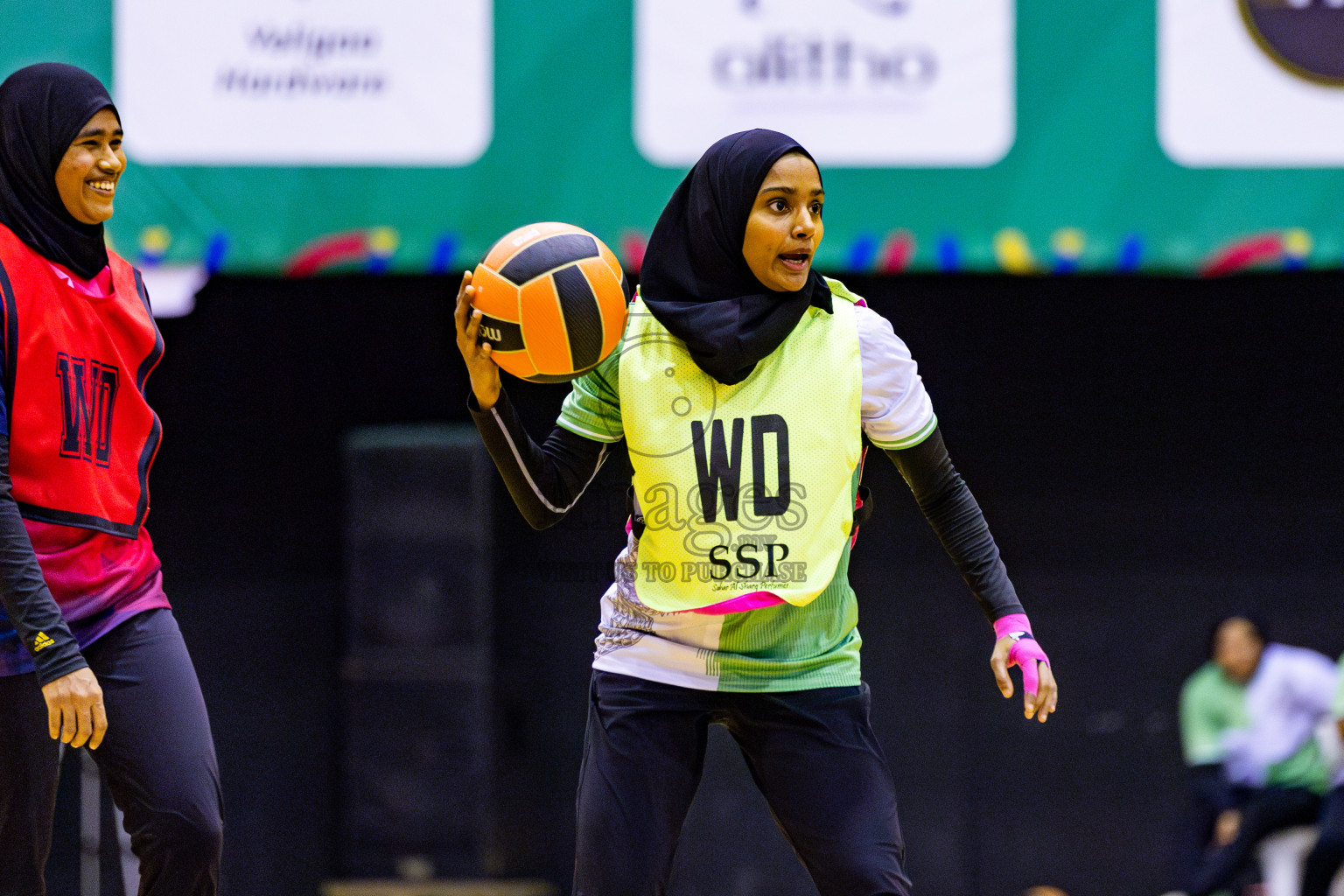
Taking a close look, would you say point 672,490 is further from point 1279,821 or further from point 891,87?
point 1279,821

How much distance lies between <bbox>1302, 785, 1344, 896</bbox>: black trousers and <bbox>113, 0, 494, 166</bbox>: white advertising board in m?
3.53

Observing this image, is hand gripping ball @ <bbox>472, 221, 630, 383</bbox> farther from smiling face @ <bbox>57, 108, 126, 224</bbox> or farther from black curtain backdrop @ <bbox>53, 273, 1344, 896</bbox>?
black curtain backdrop @ <bbox>53, 273, 1344, 896</bbox>

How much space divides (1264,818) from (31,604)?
14.0 feet

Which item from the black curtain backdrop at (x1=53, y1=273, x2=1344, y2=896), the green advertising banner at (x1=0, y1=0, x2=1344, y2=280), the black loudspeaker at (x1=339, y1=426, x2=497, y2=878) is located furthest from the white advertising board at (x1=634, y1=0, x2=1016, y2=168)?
the black loudspeaker at (x1=339, y1=426, x2=497, y2=878)

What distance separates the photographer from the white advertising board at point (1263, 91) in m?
4.61

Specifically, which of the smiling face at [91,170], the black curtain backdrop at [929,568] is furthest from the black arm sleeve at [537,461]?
the black curtain backdrop at [929,568]

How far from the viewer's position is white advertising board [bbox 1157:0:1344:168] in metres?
4.61

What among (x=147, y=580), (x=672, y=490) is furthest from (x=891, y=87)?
(x=147, y=580)

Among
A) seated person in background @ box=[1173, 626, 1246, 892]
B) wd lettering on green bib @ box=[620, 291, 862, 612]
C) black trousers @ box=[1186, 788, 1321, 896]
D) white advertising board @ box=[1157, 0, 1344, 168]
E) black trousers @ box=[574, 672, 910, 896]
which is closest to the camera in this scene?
black trousers @ box=[574, 672, 910, 896]

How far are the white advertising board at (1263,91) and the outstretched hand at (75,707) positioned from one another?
3655 mm

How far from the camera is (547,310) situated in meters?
2.47

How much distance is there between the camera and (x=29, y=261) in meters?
2.55

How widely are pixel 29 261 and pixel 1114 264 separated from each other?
3.31m

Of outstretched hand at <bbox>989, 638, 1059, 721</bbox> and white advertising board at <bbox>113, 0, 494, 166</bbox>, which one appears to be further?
white advertising board at <bbox>113, 0, 494, 166</bbox>
